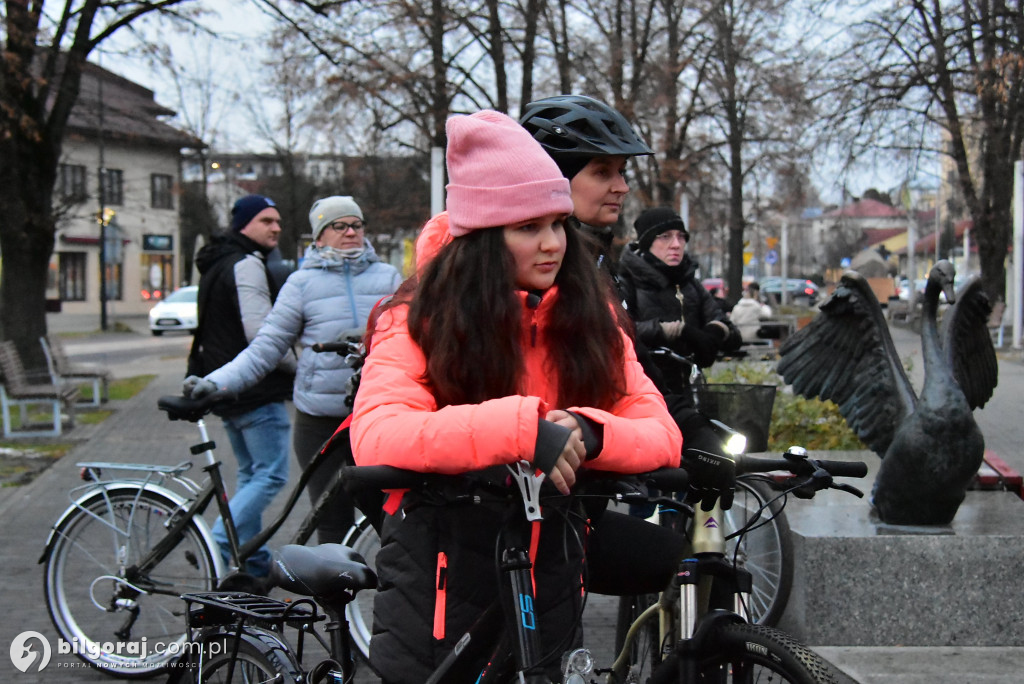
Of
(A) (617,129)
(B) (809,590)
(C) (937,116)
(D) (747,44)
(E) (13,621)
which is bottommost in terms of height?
(E) (13,621)

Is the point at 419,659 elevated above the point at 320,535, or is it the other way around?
the point at 419,659

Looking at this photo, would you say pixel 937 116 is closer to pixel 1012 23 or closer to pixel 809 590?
pixel 1012 23

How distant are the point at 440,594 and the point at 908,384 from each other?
139 inches

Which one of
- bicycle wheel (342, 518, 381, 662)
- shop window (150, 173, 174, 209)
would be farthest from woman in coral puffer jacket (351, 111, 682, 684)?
shop window (150, 173, 174, 209)

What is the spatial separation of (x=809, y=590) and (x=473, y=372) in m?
3.04

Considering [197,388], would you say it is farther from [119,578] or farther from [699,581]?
[699,581]

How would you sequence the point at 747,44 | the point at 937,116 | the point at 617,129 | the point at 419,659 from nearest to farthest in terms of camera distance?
the point at 419,659, the point at 617,129, the point at 937,116, the point at 747,44

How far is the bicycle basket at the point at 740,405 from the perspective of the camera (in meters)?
5.32

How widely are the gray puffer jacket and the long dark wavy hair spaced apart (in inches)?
116

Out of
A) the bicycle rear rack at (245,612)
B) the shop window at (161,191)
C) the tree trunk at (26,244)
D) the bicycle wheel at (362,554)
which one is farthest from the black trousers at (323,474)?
the shop window at (161,191)

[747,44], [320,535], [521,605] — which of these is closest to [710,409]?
[320,535]

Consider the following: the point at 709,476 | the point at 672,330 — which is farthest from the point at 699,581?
the point at 672,330

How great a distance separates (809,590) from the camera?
16.0 ft

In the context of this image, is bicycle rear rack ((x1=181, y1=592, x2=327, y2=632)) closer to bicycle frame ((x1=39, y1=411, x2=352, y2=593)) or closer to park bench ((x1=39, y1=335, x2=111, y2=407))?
bicycle frame ((x1=39, y1=411, x2=352, y2=593))
